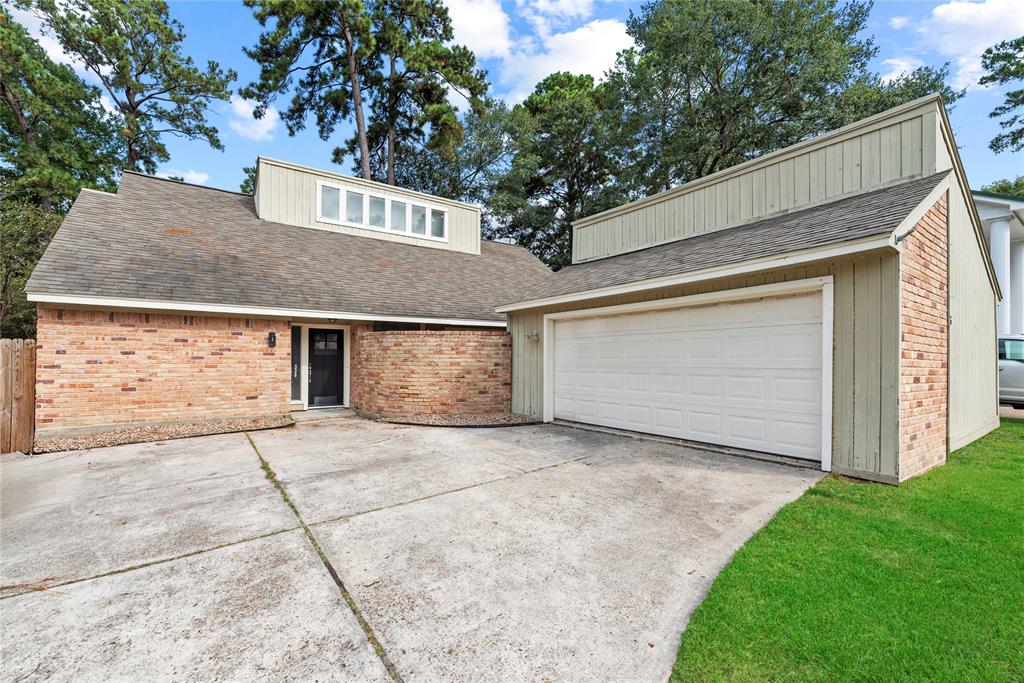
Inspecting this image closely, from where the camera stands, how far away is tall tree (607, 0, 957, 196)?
54.6ft

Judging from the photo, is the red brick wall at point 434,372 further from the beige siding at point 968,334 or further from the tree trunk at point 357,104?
the tree trunk at point 357,104

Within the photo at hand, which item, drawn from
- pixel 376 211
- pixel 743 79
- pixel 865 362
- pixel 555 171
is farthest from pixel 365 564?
pixel 555 171

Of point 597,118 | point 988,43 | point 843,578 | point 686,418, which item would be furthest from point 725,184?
point 988,43

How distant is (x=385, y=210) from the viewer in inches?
539

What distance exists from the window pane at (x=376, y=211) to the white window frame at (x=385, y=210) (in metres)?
0.09

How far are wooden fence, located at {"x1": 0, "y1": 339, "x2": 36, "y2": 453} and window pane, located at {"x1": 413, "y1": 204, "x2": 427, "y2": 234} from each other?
31.9 feet

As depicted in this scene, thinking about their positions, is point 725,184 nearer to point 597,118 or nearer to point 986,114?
point 597,118

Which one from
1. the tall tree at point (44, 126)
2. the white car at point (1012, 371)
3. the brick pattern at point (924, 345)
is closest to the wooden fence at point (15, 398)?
the brick pattern at point (924, 345)

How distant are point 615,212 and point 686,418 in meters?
5.47

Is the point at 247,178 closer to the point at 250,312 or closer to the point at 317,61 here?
the point at 317,61

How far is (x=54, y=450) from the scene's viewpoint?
6.25 metres

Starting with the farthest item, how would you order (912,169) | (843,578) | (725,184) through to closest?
1. (725,184)
2. (912,169)
3. (843,578)

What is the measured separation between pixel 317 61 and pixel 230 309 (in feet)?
58.9

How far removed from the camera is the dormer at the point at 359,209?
11859 millimetres
